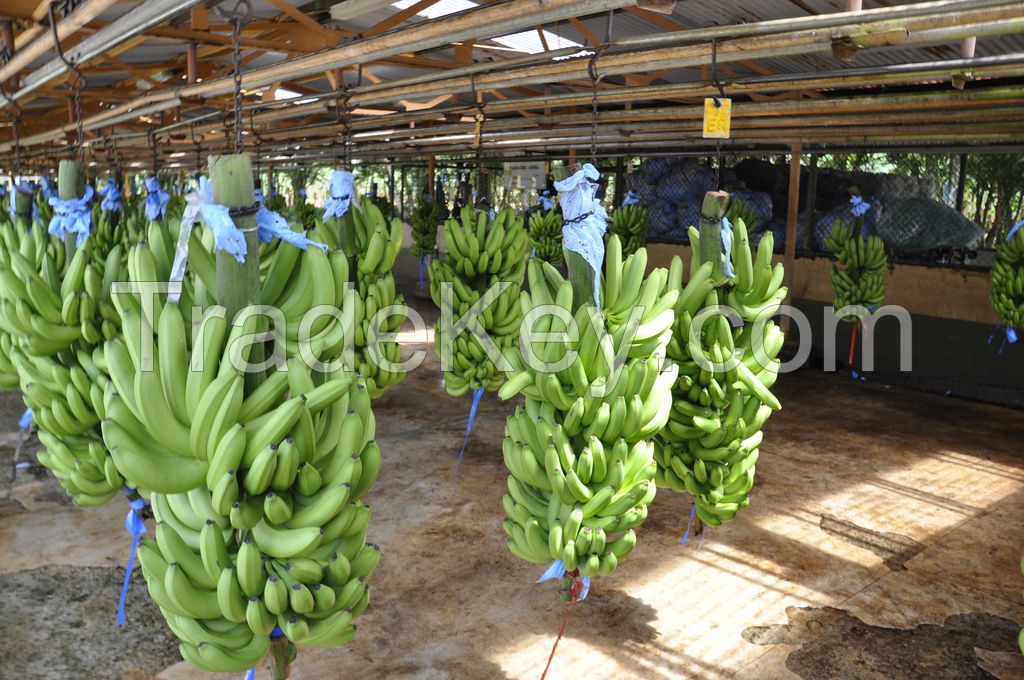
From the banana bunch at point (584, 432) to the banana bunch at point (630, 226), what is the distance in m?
7.22

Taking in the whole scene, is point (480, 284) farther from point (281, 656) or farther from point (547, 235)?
point (547, 235)

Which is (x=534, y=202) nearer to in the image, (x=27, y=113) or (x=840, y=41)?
(x=27, y=113)

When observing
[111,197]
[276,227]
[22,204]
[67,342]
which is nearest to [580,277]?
[276,227]

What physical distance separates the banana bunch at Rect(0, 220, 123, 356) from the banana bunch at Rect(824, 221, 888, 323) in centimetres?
741

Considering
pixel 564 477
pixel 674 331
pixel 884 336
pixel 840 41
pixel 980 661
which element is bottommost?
pixel 980 661

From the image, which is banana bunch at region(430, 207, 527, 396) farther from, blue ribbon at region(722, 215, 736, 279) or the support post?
the support post

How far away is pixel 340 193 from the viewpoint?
4117mm

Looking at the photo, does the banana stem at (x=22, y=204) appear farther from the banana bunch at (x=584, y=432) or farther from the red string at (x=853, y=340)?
the red string at (x=853, y=340)

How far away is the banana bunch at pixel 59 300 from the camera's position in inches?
131

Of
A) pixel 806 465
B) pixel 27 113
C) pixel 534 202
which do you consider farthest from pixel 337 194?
pixel 534 202

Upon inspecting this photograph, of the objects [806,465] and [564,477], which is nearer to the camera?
[564,477]

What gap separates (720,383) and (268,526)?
2.21 metres

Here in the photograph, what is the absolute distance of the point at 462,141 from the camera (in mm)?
8844

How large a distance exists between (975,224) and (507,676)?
8189 mm
